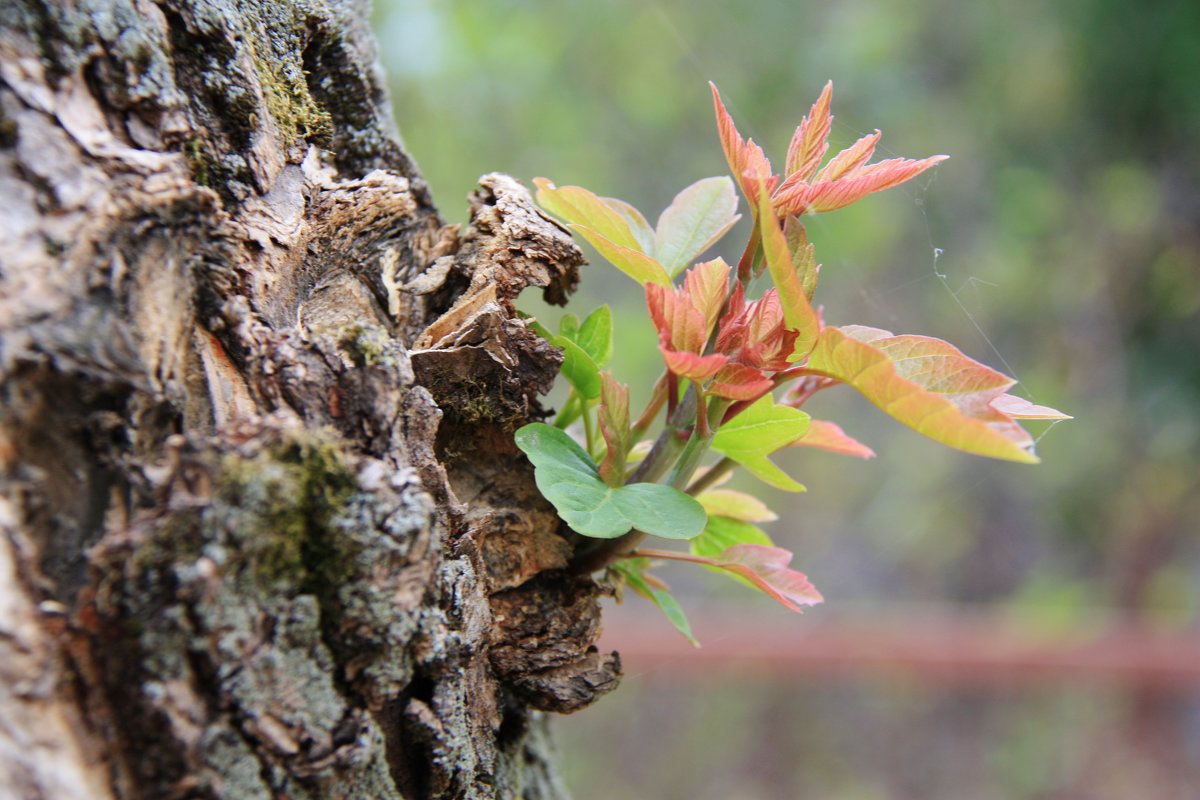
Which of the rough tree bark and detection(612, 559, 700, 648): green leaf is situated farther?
detection(612, 559, 700, 648): green leaf

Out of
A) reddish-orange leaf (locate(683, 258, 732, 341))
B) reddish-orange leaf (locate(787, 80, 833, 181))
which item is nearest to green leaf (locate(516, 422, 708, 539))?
reddish-orange leaf (locate(683, 258, 732, 341))

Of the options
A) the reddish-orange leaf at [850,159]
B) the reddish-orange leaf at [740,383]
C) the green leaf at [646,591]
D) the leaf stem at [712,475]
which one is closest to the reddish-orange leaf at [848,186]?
the reddish-orange leaf at [850,159]

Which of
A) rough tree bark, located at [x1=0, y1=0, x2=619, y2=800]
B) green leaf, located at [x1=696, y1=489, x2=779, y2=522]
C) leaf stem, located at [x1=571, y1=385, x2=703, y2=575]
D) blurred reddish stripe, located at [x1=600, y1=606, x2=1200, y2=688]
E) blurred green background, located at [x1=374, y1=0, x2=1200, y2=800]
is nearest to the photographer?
rough tree bark, located at [x1=0, y1=0, x2=619, y2=800]

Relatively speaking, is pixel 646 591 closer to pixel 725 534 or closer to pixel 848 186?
pixel 725 534

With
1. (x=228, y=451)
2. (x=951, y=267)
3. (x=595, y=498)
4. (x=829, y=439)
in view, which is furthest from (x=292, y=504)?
(x=951, y=267)

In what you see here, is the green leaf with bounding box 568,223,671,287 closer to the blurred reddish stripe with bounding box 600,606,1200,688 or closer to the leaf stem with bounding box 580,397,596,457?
the leaf stem with bounding box 580,397,596,457

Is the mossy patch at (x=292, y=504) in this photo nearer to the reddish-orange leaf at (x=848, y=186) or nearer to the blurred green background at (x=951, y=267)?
the reddish-orange leaf at (x=848, y=186)
